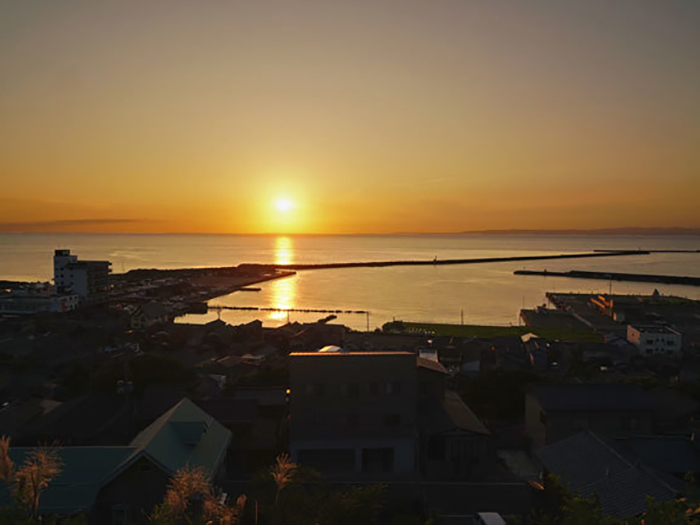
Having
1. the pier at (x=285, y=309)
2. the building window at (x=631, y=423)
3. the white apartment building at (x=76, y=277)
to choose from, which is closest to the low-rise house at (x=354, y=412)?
the building window at (x=631, y=423)

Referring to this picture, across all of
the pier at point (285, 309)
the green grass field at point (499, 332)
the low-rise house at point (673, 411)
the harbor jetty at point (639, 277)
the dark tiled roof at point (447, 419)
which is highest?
the dark tiled roof at point (447, 419)

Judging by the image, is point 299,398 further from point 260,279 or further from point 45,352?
point 260,279

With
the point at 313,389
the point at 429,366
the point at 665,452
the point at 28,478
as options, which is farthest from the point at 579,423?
the point at 28,478

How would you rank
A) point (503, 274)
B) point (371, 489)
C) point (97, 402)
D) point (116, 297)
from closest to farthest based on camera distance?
1. point (371, 489)
2. point (97, 402)
3. point (116, 297)
4. point (503, 274)

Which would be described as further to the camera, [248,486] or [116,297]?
[116,297]

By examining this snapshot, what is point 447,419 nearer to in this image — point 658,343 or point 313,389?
point 313,389

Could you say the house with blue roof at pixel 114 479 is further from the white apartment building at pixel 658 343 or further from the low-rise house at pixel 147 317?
the low-rise house at pixel 147 317

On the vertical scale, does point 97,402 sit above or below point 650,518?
below

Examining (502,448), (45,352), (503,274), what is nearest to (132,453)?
(502,448)

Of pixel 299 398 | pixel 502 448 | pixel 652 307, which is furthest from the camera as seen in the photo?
pixel 652 307
